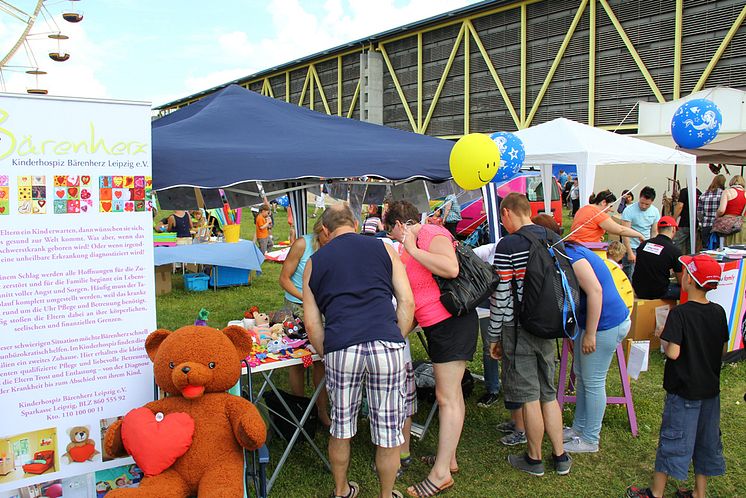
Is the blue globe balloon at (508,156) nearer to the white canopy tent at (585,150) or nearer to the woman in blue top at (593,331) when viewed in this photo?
the woman in blue top at (593,331)

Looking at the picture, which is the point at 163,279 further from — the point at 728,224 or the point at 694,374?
the point at 728,224

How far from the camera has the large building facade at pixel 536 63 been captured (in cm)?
1866

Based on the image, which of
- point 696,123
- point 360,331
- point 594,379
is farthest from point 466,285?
point 696,123

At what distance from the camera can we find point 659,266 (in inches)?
223

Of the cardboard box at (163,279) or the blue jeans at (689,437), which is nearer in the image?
the blue jeans at (689,437)

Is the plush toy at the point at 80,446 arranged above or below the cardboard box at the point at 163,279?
below

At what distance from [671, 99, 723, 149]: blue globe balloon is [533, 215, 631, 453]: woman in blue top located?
5.00 meters

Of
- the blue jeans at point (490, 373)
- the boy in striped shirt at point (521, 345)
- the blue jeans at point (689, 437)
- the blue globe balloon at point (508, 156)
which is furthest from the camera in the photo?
the blue globe balloon at point (508, 156)

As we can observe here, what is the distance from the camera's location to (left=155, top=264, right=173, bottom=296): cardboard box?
9023 mm

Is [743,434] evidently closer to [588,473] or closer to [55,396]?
[588,473]

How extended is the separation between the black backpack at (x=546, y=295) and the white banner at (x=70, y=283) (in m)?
2.11

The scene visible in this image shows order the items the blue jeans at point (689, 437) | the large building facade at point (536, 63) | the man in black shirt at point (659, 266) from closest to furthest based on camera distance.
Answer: the blue jeans at point (689, 437)
the man in black shirt at point (659, 266)
the large building facade at point (536, 63)

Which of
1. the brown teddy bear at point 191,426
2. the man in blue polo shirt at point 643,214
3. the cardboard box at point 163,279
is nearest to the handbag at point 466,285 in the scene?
the brown teddy bear at point 191,426

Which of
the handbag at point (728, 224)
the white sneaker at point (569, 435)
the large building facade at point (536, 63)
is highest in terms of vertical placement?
the large building facade at point (536, 63)
